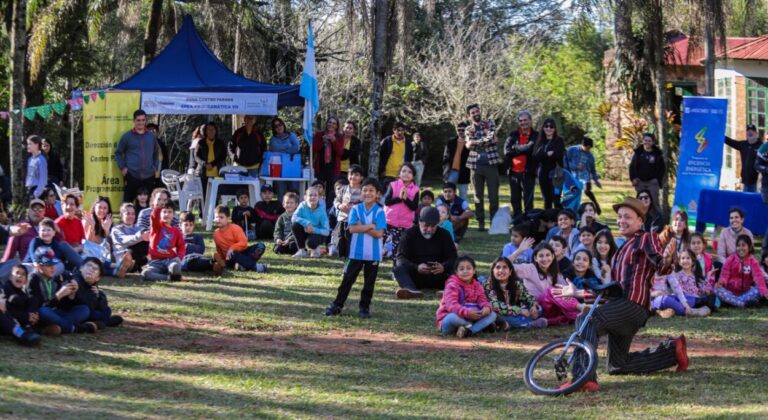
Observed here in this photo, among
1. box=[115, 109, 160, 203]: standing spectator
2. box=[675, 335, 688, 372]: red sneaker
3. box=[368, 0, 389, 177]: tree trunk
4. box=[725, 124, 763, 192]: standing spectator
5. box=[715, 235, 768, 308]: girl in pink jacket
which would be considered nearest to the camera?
box=[675, 335, 688, 372]: red sneaker

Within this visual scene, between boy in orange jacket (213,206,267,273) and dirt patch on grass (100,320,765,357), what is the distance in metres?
3.70

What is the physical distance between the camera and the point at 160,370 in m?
9.14

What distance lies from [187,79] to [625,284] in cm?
1214

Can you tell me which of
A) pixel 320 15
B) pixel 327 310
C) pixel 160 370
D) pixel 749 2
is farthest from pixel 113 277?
pixel 320 15

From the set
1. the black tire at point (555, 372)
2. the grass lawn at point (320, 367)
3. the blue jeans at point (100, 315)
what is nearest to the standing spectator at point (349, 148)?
the grass lawn at point (320, 367)

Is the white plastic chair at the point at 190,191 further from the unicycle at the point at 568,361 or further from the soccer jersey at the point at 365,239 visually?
the unicycle at the point at 568,361

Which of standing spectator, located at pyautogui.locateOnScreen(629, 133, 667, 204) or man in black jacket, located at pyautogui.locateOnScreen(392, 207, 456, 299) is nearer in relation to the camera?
man in black jacket, located at pyautogui.locateOnScreen(392, 207, 456, 299)

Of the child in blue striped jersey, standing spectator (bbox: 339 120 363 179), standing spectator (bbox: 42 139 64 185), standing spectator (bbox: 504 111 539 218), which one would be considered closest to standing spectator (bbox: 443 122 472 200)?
standing spectator (bbox: 504 111 539 218)

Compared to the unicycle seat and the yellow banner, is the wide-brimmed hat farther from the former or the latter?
the yellow banner

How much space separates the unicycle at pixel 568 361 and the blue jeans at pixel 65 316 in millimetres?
4022

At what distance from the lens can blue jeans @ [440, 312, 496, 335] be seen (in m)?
11.1

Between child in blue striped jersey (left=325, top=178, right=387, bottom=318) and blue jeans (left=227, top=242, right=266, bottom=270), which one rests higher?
child in blue striped jersey (left=325, top=178, right=387, bottom=318)

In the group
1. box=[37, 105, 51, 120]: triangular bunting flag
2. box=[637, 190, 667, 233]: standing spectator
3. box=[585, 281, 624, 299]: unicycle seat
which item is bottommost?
box=[585, 281, 624, 299]: unicycle seat

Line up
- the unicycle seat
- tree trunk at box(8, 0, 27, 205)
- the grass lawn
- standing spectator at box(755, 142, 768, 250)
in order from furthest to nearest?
standing spectator at box(755, 142, 768, 250) < tree trunk at box(8, 0, 27, 205) < the unicycle seat < the grass lawn
